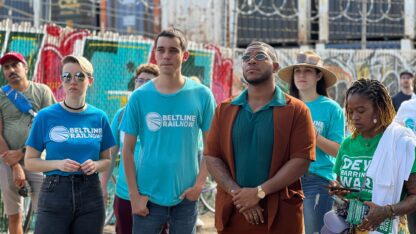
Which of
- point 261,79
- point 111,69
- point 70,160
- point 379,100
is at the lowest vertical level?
point 70,160

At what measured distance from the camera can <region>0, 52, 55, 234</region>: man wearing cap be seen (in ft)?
22.2

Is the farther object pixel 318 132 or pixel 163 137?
pixel 318 132

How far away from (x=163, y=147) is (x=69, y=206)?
2.64 feet

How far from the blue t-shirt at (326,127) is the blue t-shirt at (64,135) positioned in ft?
5.84

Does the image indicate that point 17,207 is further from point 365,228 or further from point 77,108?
point 365,228

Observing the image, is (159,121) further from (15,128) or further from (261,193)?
(15,128)

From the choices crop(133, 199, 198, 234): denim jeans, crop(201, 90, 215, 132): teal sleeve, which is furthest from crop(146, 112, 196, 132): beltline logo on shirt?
crop(133, 199, 198, 234): denim jeans

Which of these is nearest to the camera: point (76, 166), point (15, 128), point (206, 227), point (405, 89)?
point (76, 166)

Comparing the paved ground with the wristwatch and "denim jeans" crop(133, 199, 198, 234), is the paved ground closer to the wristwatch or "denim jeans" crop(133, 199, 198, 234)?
"denim jeans" crop(133, 199, 198, 234)

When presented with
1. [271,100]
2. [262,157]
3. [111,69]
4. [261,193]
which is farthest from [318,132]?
[111,69]

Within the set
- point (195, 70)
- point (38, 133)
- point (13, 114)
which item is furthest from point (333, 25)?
point (38, 133)

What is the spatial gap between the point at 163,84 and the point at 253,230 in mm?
1298

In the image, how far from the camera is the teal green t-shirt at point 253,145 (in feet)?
13.2

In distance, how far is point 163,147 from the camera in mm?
4766
